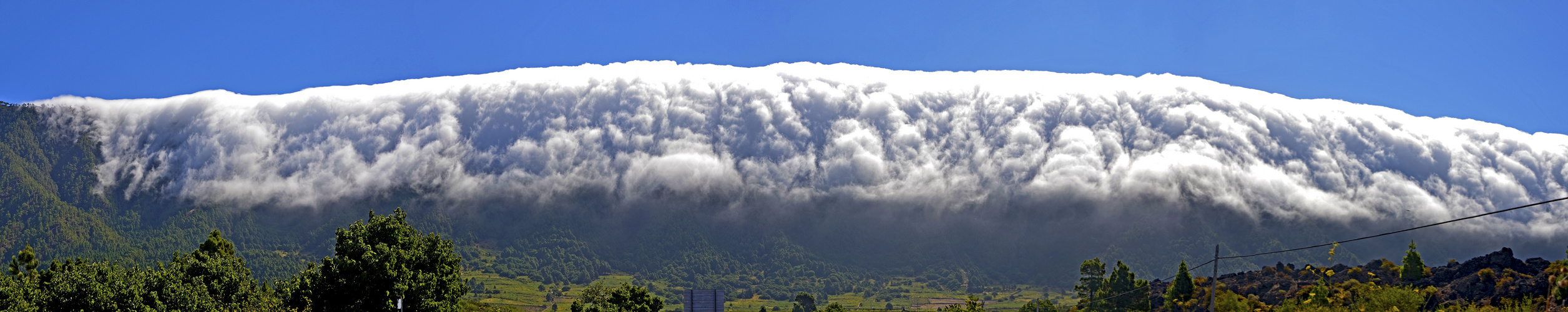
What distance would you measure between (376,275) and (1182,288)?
13239 cm

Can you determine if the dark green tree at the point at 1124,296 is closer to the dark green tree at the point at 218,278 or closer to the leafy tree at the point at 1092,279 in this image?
the leafy tree at the point at 1092,279

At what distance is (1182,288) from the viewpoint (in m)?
154

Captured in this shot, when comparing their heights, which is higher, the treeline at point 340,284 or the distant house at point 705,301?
the treeline at point 340,284

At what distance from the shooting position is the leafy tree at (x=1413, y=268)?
5394 inches

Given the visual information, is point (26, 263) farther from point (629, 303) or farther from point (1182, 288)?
point (1182, 288)

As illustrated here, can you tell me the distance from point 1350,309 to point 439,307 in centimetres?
9457

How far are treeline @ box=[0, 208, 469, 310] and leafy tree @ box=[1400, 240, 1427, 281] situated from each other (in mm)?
131353

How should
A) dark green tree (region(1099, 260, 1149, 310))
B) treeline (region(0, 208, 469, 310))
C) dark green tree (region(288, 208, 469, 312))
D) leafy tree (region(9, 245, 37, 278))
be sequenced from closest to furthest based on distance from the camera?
dark green tree (region(288, 208, 469, 312))
treeline (region(0, 208, 469, 310))
leafy tree (region(9, 245, 37, 278))
dark green tree (region(1099, 260, 1149, 310))

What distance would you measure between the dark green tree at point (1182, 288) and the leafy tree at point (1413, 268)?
28202 mm

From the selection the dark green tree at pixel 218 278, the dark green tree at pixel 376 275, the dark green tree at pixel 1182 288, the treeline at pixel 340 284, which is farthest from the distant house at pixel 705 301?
the dark green tree at pixel 1182 288

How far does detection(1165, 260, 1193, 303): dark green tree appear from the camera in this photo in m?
154

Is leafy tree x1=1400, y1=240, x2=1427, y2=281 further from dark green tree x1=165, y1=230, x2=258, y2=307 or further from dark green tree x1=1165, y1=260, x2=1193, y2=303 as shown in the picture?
dark green tree x1=165, y1=230, x2=258, y2=307

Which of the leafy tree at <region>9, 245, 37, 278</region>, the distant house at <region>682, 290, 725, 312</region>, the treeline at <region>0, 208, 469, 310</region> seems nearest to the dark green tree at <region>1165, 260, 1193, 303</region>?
the distant house at <region>682, 290, 725, 312</region>

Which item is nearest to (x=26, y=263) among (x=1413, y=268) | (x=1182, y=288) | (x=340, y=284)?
(x=340, y=284)
